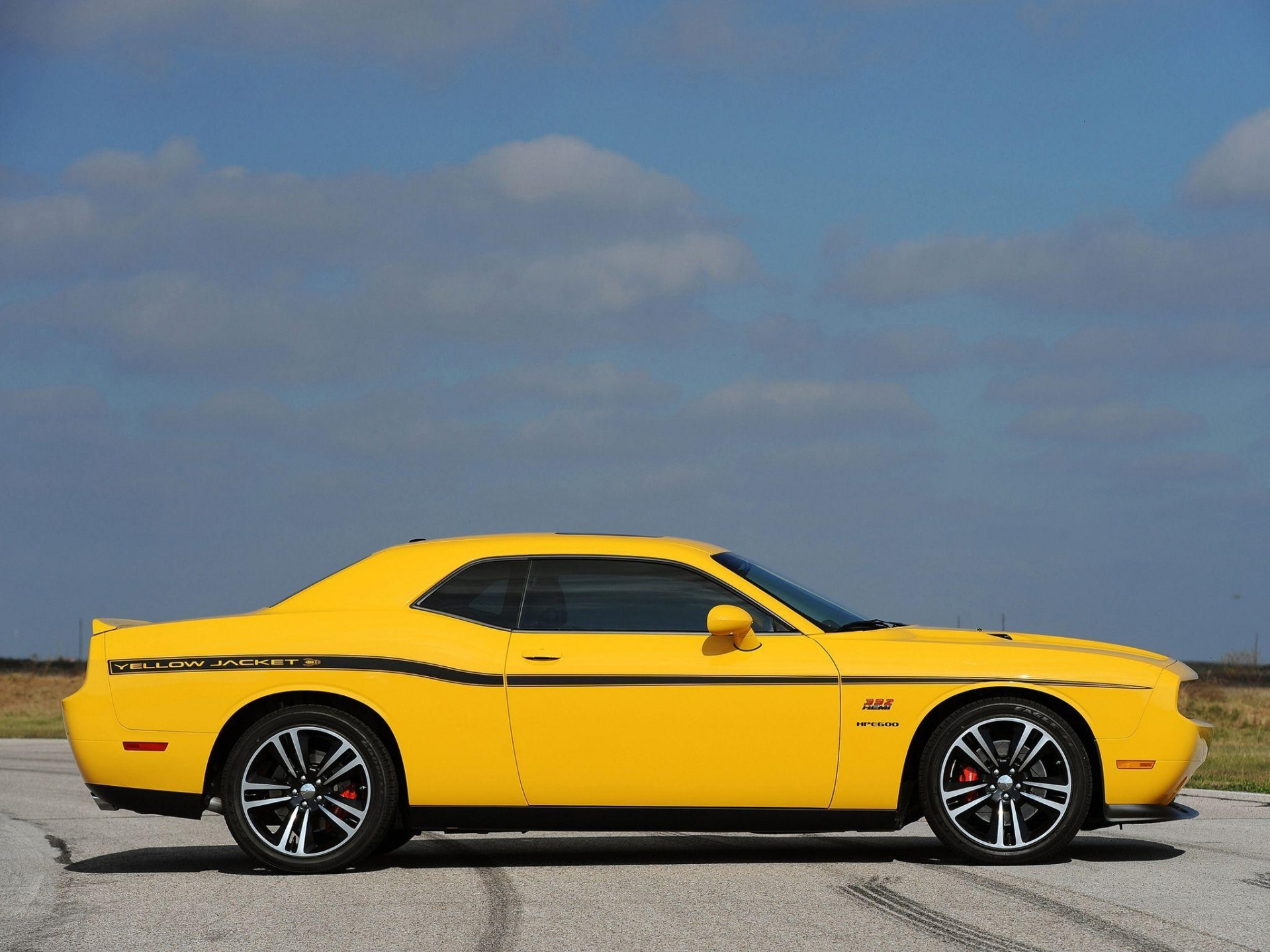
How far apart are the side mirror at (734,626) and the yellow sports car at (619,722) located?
1 cm

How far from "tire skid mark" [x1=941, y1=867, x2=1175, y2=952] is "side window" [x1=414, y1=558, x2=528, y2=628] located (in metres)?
2.51

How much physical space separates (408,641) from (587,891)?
161 cm

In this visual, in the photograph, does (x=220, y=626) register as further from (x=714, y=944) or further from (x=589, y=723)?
(x=714, y=944)

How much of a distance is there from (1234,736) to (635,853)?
13.6 metres

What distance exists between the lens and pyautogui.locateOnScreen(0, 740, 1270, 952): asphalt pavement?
19.0 feet

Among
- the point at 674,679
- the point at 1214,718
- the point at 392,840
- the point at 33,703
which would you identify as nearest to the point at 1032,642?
the point at 674,679

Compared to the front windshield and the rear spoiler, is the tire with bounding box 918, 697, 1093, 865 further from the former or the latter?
the rear spoiler

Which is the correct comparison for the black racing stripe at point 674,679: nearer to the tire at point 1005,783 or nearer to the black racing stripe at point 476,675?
the black racing stripe at point 476,675

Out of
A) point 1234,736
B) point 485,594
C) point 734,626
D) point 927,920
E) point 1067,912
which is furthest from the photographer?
point 1234,736

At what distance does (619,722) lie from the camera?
24.5 ft

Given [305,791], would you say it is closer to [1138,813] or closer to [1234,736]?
[1138,813]

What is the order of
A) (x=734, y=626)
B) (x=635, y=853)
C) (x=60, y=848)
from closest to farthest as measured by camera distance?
(x=734, y=626) → (x=635, y=853) → (x=60, y=848)

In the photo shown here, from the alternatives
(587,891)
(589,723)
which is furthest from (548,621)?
(587,891)

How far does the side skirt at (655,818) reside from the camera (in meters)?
7.43
